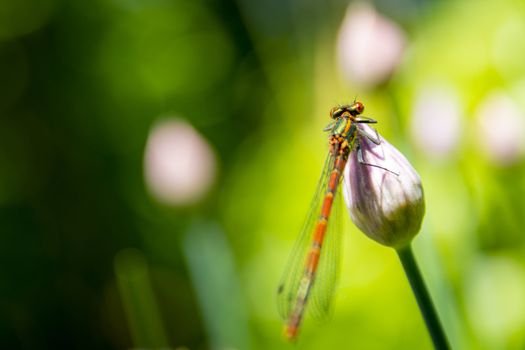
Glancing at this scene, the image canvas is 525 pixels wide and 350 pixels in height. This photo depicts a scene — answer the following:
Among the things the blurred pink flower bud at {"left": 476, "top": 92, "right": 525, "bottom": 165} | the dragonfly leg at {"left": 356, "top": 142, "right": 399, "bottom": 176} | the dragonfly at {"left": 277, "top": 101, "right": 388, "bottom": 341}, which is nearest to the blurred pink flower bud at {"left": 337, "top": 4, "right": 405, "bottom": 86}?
the blurred pink flower bud at {"left": 476, "top": 92, "right": 525, "bottom": 165}

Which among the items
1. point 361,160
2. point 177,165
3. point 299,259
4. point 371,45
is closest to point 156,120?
point 177,165

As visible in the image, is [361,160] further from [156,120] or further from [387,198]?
[156,120]

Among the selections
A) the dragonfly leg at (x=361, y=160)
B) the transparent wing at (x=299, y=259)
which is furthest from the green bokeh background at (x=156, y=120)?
→ the dragonfly leg at (x=361, y=160)

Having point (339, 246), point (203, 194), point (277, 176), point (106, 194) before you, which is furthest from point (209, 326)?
point (106, 194)

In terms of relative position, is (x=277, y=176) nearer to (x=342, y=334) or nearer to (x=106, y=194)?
(x=342, y=334)

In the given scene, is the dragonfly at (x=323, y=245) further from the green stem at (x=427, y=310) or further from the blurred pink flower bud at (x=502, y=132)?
the blurred pink flower bud at (x=502, y=132)

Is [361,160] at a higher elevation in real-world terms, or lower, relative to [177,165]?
lower

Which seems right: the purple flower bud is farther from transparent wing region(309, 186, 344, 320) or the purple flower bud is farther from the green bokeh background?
the green bokeh background
